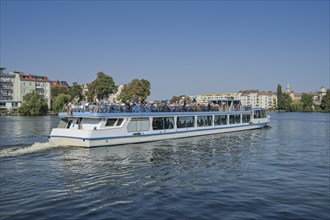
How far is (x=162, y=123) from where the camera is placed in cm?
3591

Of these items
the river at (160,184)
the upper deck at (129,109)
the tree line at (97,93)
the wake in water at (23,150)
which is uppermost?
the tree line at (97,93)

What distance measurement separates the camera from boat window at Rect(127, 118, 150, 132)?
105 feet

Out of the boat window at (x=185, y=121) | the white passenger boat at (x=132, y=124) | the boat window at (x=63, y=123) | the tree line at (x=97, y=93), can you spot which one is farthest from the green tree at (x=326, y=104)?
the boat window at (x=63, y=123)

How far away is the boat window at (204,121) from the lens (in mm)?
41438

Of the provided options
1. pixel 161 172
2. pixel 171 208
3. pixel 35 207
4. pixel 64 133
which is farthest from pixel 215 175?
pixel 64 133

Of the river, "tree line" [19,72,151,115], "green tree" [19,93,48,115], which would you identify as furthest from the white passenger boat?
"green tree" [19,93,48,115]

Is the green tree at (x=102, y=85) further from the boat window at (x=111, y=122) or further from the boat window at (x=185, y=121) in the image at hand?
the boat window at (x=111, y=122)

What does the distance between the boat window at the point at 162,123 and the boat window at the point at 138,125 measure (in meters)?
1.19

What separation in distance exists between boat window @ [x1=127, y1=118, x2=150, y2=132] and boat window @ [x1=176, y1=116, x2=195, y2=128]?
5399mm

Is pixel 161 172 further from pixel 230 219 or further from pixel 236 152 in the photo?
pixel 236 152

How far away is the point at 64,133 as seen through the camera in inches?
1136

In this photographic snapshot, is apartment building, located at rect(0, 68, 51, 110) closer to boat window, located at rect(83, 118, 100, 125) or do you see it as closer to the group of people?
the group of people

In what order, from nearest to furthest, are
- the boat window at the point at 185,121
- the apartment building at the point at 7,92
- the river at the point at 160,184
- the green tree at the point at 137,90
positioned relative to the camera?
1. the river at the point at 160,184
2. the boat window at the point at 185,121
3. the green tree at the point at 137,90
4. the apartment building at the point at 7,92

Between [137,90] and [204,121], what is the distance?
7678 cm
